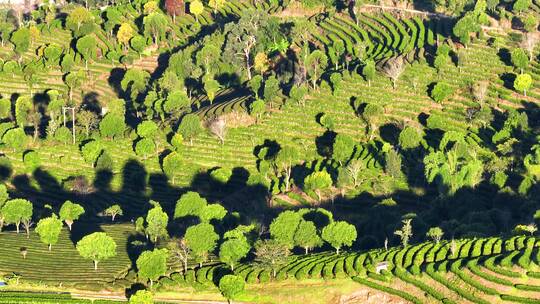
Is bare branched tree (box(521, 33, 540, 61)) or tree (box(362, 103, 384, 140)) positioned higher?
bare branched tree (box(521, 33, 540, 61))

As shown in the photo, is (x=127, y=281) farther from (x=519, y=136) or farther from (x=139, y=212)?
(x=519, y=136)

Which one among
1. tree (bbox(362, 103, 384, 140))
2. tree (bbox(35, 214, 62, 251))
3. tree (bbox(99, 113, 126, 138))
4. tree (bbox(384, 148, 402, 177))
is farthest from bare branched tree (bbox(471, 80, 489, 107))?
tree (bbox(35, 214, 62, 251))

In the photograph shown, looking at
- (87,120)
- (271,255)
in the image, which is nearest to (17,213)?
(87,120)

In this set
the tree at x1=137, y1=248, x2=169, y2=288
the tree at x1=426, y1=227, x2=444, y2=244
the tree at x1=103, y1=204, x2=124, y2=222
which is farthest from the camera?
the tree at x1=103, y1=204, x2=124, y2=222

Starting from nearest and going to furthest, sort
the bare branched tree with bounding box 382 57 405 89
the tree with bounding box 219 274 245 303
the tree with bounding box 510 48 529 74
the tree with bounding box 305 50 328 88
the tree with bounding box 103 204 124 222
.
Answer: the tree with bounding box 219 274 245 303 → the tree with bounding box 103 204 124 222 → the tree with bounding box 510 48 529 74 → the bare branched tree with bounding box 382 57 405 89 → the tree with bounding box 305 50 328 88

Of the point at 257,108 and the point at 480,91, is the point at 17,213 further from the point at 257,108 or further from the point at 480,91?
the point at 480,91

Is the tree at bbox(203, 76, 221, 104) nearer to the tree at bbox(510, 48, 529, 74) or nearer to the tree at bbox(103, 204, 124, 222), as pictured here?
the tree at bbox(103, 204, 124, 222)

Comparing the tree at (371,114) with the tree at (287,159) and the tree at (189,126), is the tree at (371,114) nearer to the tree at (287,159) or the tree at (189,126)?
the tree at (287,159)

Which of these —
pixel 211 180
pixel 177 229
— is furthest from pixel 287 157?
pixel 177 229
